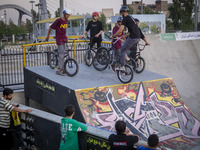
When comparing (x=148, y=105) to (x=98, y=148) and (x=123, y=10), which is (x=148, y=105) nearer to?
(x=123, y=10)

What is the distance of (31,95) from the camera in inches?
376

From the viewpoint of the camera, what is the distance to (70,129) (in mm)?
4402

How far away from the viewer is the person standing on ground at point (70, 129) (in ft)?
14.4

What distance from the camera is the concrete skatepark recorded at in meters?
7.40

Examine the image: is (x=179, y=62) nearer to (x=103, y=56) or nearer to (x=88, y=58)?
(x=88, y=58)

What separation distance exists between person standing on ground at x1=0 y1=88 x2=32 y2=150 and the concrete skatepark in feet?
5.99

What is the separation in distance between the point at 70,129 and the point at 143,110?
3.69 metres

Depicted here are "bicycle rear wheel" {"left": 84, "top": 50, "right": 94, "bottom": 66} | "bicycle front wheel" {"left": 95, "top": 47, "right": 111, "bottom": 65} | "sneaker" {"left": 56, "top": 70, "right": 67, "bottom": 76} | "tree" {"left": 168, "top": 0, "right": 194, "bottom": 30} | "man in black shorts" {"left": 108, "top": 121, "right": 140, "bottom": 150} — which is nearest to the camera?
"man in black shorts" {"left": 108, "top": 121, "right": 140, "bottom": 150}

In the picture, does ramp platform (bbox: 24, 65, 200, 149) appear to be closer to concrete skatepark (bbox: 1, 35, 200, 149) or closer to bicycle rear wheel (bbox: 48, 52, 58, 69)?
concrete skatepark (bbox: 1, 35, 200, 149)

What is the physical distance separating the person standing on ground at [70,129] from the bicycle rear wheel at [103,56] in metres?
4.84

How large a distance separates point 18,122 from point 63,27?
146 inches

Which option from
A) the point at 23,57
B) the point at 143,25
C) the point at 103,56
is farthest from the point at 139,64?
the point at 143,25

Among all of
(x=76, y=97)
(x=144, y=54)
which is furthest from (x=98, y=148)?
(x=144, y=54)

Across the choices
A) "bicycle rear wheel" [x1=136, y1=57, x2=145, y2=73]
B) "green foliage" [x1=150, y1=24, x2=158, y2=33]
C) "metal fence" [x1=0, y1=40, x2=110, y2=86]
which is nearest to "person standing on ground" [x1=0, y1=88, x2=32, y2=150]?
"metal fence" [x1=0, y1=40, x2=110, y2=86]
